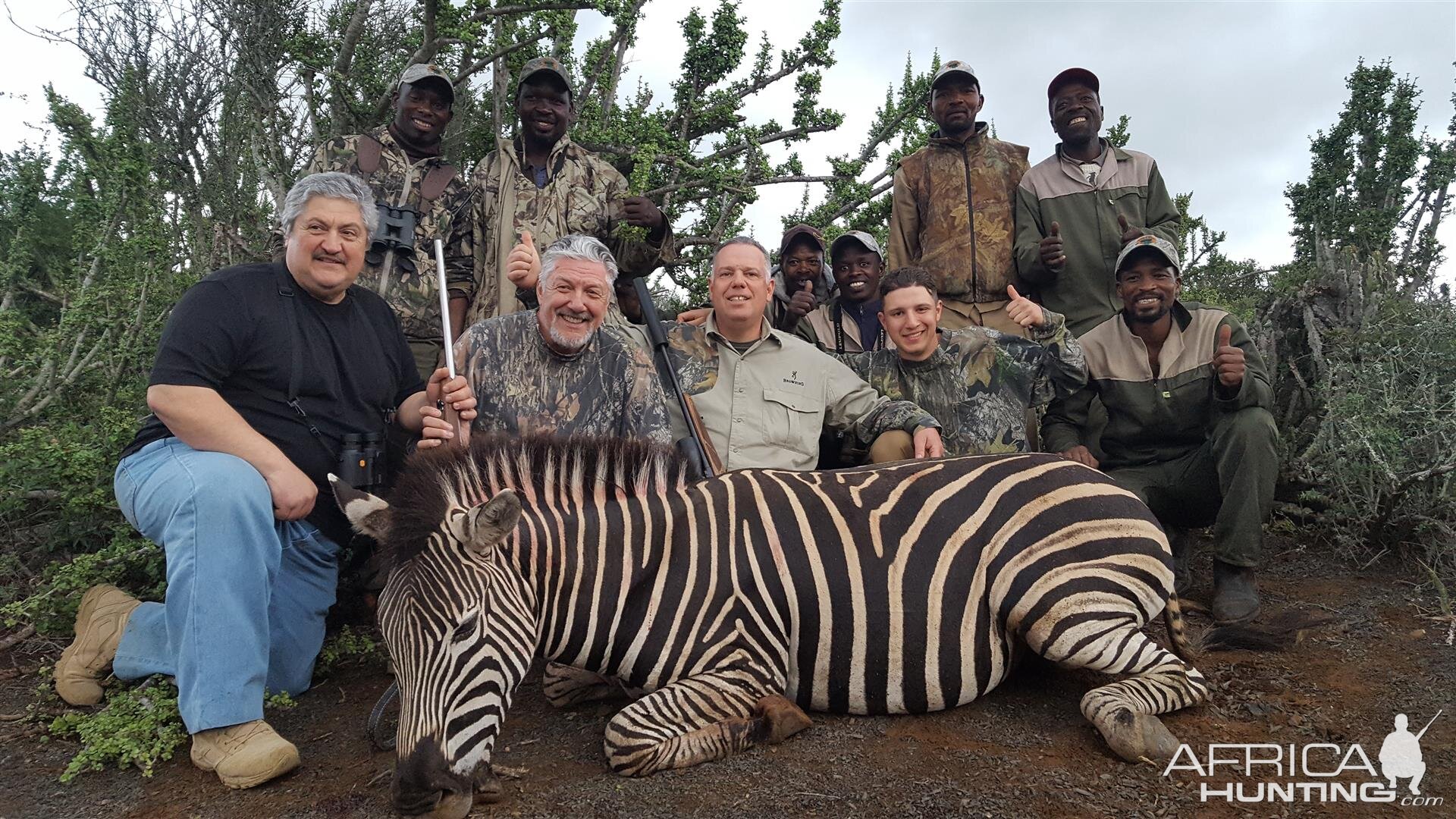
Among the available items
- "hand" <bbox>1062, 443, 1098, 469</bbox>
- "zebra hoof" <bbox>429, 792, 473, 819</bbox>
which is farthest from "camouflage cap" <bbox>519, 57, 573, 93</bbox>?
"zebra hoof" <bbox>429, 792, 473, 819</bbox>

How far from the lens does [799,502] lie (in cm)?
375

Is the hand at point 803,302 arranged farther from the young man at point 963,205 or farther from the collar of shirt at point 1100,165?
the collar of shirt at point 1100,165

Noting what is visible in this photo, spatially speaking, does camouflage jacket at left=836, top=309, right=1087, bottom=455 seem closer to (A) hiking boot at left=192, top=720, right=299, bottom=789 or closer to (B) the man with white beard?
(B) the man with white beard

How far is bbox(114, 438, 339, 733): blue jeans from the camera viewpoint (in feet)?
10.7

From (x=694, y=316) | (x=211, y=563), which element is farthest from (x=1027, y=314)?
(x=211, y=563)

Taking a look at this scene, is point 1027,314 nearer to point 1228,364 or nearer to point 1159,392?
point 1159,392

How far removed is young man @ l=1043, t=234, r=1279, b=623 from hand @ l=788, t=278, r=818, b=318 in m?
1.89

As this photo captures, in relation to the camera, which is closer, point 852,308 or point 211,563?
point 211,563

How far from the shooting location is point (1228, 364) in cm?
512

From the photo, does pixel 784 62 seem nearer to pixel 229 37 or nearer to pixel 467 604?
pixel 467 604

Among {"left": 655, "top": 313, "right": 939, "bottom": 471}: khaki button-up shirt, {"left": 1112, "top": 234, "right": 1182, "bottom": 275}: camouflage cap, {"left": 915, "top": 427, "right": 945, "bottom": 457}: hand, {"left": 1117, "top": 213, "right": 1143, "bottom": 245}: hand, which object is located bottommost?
{"left": 915, "top": 427, "right": 945, "bottom": 457}: hand

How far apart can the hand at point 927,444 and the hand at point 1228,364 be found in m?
1.87

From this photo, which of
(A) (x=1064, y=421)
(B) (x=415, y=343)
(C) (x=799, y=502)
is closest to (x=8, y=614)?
(B) (x=415, y=343)

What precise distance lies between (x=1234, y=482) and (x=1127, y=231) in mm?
1930
